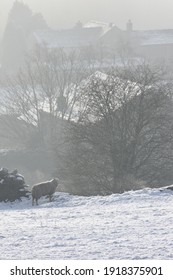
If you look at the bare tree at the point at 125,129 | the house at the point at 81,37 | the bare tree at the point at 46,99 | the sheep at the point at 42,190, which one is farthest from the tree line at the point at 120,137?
the house at the point at 81,37

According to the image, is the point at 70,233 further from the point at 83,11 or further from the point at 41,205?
the point at 83,11

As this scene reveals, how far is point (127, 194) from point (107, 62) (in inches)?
2195

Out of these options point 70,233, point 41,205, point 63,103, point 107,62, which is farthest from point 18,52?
point 70,233

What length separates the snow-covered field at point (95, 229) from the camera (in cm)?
889

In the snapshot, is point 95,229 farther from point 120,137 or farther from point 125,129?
point 125,129

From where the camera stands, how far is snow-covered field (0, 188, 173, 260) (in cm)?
889

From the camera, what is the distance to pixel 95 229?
10867 millimetres

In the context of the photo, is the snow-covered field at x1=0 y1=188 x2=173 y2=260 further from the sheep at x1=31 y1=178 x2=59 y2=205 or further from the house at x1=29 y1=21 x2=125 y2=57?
the house at x1=29 y1=21 x2=125 y2=57

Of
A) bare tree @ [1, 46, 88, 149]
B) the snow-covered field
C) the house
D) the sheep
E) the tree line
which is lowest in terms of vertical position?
the snow-covered field

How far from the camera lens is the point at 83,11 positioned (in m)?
145

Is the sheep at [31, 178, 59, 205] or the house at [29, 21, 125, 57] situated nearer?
the sheep at [31, 178, 59, 205]

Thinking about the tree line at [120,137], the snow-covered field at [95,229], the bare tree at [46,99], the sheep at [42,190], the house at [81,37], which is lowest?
the snow-covered field at [95,229]

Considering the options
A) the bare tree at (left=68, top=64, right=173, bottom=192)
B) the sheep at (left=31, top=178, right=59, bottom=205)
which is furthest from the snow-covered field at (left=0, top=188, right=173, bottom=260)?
the bare tree at (left=68, top=64, right=173, bottom=192)

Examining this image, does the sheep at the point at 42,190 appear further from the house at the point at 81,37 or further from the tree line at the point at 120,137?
the house at the point at 81,37
